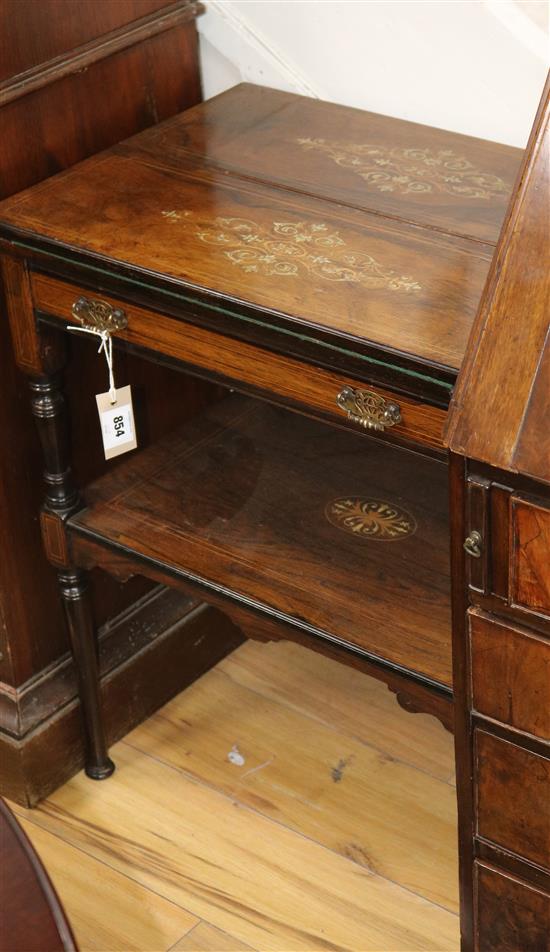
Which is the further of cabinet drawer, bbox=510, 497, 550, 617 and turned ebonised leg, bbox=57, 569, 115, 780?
turned ebonised leg, bbox=57, 569, 115, 780

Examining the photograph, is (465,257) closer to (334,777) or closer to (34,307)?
(34,307)

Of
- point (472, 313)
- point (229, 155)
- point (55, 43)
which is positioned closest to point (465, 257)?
point (472, 313)

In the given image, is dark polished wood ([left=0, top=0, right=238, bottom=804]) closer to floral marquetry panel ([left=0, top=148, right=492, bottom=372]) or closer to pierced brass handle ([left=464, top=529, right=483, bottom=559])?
floral marquetry panel ([left=0, top=148, right=492, bottom=372])

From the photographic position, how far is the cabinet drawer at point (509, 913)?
1538 millimetres

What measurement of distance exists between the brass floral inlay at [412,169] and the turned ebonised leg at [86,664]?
0.75m

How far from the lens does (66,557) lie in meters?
2.04

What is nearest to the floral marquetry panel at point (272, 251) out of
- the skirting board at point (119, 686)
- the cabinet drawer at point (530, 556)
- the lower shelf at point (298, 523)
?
the cabinet drawer at point (530, 556)

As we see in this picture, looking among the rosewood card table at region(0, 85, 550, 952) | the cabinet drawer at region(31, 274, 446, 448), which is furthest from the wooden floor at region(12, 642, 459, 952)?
the cabinet drawer at region(31, 274, 446, 448)

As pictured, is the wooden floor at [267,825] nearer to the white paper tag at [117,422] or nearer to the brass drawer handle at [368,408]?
Answer: the white paper tag at [117,422]

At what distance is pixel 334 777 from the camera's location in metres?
2.26

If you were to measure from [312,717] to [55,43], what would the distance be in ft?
4.05

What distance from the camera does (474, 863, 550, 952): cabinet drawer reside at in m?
1.54

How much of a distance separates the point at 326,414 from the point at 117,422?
0.37 metres

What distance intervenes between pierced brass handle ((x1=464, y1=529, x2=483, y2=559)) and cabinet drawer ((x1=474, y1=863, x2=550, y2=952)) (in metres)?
0.45
